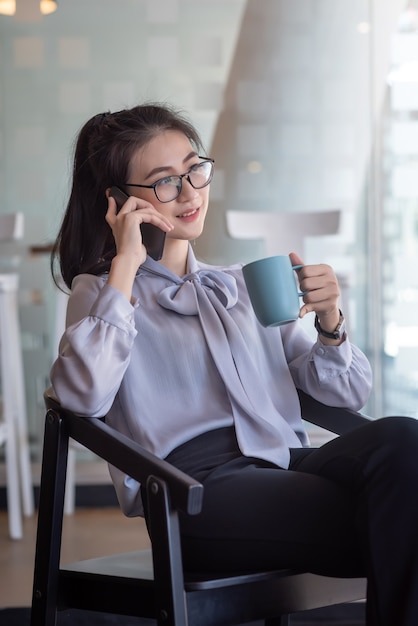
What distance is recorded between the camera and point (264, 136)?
3.74 metres

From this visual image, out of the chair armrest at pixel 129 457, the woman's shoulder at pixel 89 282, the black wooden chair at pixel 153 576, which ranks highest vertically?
the woman's shoulder at pixel 89 282

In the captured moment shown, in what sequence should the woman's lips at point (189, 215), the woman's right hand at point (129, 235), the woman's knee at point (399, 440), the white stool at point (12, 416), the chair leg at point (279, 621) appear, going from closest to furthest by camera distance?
the woman's knee at point (399, 440) < the woman's right hand at point (129, 235) < the woman's lips at point (189, 215) < the chair leg at point (279, 621) < the white stool at point (12, 416)

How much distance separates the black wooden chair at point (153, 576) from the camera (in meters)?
1.11

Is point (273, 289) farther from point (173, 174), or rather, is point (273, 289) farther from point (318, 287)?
point (173, 174)

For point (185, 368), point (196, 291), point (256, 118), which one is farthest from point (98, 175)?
point (256, 118)

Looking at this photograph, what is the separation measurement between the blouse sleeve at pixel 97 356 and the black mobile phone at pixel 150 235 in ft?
0.46

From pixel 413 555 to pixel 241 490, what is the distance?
26 centimetres

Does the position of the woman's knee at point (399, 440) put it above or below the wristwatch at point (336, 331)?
below

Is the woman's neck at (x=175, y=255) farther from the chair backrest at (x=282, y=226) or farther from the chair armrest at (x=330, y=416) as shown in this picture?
the chair backrest at (x=282, y=226)

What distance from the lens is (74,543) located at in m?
2.83

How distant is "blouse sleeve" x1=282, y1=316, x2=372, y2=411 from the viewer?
1.46 meters

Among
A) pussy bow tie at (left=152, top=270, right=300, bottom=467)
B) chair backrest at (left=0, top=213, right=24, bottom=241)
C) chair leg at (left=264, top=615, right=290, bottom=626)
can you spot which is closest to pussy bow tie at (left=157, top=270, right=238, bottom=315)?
pussy bow tie at (left=152, top=270, right=300, bottom=467)

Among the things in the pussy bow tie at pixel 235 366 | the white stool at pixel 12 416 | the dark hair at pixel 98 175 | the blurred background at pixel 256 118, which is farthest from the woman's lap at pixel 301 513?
the blurred background at pixel 256 118

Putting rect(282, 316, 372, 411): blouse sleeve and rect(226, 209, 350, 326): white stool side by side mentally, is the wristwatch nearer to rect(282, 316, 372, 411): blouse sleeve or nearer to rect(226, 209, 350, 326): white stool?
rect(282, 316, 372, 411): blouse sleeve
